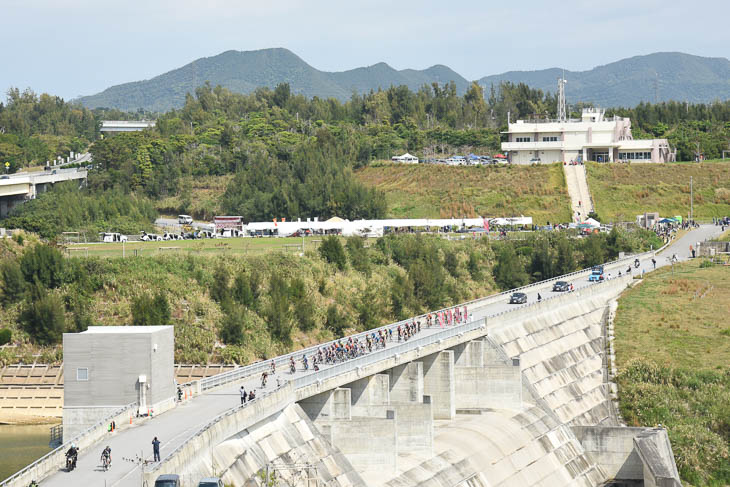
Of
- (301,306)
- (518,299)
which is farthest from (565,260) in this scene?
(301,306)

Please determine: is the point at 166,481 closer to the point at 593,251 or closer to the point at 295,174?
the point at 593,251

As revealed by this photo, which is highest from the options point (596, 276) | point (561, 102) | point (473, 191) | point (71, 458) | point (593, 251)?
point (561, 102)

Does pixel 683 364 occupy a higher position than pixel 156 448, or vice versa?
pixel 156 448

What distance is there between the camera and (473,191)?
14875cm

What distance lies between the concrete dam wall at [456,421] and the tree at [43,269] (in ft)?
106

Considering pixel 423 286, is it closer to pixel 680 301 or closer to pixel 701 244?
pixel 680 301

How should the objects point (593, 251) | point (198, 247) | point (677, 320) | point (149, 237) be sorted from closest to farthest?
point (677, 320)
point (198, 247)
point (593, 251)
point (149, 237)

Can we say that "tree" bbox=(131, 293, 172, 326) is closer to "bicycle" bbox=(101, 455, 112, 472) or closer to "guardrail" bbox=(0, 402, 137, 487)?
"guardrail" bbox=(0, 402, 137, 487)

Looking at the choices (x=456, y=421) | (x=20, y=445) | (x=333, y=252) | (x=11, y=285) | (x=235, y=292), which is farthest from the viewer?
(x=333, y=252)

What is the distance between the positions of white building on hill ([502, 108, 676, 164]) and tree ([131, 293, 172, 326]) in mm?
91630

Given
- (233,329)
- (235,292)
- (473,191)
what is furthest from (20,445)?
(473,191)

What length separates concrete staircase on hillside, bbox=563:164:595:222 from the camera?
464 ft

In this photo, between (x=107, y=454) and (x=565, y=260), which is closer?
(x=107, y=454)

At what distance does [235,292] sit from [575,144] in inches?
3356
